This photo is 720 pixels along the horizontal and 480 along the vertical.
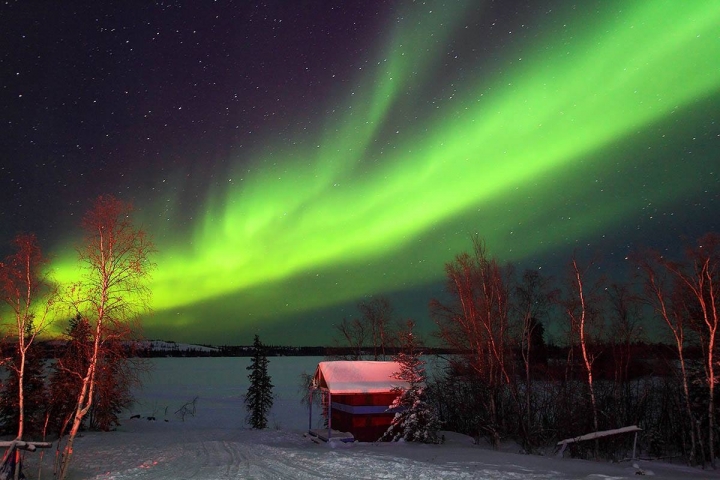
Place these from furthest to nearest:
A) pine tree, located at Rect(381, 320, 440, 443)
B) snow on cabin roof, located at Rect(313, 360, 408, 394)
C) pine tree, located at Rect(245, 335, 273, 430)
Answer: pine tree, located at Rect(245, 335, 273, 430), snow on cabin roof, located at Rect(313, 360, 408, 394), pine tree, located at Rect(381, 320, 440, 443)

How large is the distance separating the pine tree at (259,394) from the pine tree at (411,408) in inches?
921

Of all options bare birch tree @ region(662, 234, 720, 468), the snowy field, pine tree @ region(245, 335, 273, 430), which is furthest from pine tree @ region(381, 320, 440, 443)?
pine tree @ region(245, 335, 273, 430)

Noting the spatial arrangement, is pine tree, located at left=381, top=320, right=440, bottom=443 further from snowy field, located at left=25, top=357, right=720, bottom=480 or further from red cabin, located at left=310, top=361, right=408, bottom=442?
snowy field, located at left=25, top=357, right=720, bottom=480

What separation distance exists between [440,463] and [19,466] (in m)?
12.7

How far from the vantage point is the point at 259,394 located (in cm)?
5184

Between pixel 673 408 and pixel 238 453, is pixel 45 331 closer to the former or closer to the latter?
pixel 238 453

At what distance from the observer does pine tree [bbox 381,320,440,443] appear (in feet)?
87.7

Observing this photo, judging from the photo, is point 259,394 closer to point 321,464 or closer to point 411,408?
point 411,408

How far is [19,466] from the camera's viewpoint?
1502 centimetres

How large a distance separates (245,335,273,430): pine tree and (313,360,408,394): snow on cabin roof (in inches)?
850

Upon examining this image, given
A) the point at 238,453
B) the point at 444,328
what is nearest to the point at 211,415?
the point at 444,328

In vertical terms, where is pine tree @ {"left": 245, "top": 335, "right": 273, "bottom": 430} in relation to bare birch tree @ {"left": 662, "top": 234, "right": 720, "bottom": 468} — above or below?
below

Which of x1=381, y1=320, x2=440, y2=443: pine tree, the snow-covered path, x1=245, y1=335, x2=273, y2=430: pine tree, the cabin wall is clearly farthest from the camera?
x1=245, y1=335, x2=273, y2=430: pine tree

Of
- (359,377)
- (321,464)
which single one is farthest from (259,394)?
(321,464)
